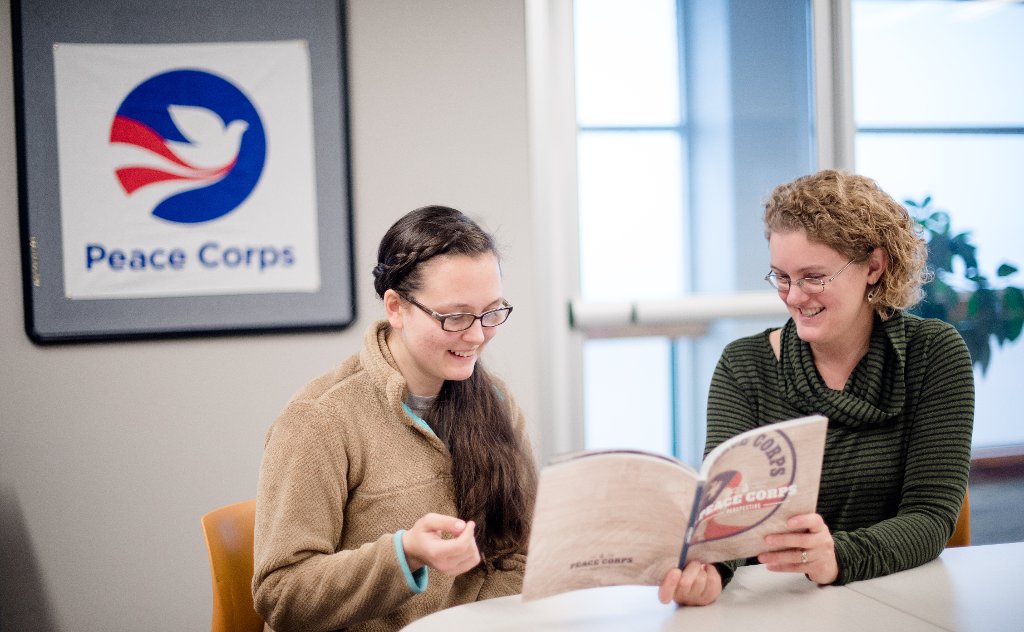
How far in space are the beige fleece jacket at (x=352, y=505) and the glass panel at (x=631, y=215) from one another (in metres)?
1.09

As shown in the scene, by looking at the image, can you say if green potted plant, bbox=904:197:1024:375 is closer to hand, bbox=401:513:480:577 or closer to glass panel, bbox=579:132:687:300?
glass panel, bbox=579:132:687:300

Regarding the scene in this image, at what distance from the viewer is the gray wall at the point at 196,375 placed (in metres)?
2.54

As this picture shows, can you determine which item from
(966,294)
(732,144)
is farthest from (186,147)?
(966,294)

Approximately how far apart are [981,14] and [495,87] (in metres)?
1.72

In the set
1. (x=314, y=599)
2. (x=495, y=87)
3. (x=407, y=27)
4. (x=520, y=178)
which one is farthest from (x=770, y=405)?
(x=407, y=27)

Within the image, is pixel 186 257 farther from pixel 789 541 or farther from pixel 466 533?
pixel 789 541

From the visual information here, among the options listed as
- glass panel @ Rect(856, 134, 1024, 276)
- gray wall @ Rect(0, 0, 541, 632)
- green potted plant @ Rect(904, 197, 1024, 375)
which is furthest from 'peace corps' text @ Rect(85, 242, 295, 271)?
green potted plant @ Rect(904, 197, 1024, 375)

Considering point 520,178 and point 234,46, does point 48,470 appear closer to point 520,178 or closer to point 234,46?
point 234,46

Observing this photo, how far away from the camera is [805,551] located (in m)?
1.27

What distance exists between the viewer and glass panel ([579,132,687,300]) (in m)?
2.60

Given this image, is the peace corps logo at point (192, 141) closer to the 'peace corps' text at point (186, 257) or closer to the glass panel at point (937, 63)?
the 'peace corps' text at point (186, 257)

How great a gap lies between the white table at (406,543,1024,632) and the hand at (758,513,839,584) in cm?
3

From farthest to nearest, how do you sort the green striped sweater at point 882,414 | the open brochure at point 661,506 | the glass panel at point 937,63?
the glass panel at point 937,63 → the green striped sweater at point 882,414 → the open brochure at point 661,506

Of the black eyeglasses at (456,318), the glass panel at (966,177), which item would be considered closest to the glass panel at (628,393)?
the glass panel at (966,177)
